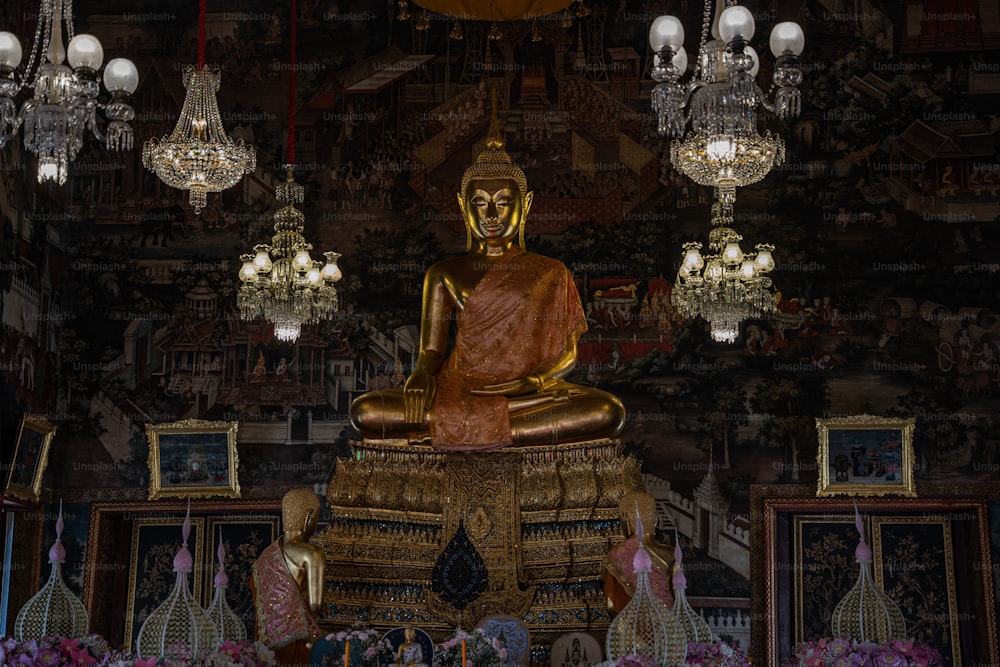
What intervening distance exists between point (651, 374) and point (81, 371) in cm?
450

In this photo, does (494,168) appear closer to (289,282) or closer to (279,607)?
(289,282)

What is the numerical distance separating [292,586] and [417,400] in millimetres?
1566

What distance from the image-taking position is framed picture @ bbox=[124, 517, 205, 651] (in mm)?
9805

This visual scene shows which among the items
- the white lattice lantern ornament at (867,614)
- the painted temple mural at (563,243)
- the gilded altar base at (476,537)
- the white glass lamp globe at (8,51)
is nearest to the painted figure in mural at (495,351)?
the gilded altar base at (476,537)

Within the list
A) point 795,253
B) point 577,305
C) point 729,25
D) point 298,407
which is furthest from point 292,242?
point 729,25

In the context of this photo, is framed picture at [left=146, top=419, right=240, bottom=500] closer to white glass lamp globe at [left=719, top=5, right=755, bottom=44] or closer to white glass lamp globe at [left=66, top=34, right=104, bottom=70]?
white glass lamp globe at [left=66, top=34, right=104, bottom=70]

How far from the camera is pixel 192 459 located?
998cm

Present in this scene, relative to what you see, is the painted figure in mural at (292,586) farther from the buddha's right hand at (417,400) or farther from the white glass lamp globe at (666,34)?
the white glass lamp globe at (666,34)

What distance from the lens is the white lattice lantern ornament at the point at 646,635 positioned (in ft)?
16.0

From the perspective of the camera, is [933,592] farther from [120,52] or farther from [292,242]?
[120,52]

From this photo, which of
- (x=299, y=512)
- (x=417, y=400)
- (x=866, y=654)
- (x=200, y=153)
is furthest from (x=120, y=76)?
(x=866, y=654)

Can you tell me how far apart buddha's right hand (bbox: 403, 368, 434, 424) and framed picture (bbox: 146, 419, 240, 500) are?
2.50 meters

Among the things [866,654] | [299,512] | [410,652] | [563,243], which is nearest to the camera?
[866,654]

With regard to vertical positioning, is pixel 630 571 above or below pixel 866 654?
above
